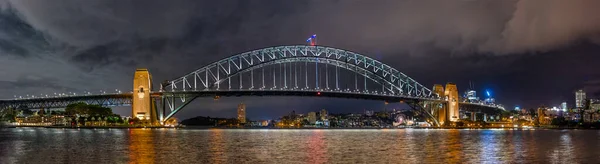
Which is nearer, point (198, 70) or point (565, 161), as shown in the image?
point (565, 161)

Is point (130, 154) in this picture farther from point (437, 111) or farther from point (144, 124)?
point (437, 111)

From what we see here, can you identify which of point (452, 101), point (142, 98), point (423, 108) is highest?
point (142, 98)

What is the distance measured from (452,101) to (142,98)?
7654 cm

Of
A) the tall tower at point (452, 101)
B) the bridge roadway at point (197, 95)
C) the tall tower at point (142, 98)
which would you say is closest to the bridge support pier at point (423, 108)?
the bridge roadway at point (197, 95)

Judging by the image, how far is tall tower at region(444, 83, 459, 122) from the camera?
15500 cm

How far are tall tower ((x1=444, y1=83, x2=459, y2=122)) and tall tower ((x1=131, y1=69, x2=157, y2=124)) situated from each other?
72.7 meters

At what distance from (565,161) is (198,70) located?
347 ft

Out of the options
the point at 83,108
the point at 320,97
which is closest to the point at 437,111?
the point at 320,97

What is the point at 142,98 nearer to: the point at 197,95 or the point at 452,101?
the point at 197,95

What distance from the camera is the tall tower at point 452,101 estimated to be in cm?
15500

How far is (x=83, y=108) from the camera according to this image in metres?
153

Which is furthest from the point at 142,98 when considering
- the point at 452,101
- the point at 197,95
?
the point at 452,101

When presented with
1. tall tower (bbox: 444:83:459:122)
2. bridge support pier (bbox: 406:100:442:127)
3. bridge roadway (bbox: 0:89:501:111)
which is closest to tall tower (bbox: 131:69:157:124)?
bridge roadway (bbox: 0:89:501:111)

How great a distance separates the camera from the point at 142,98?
12606 cm
